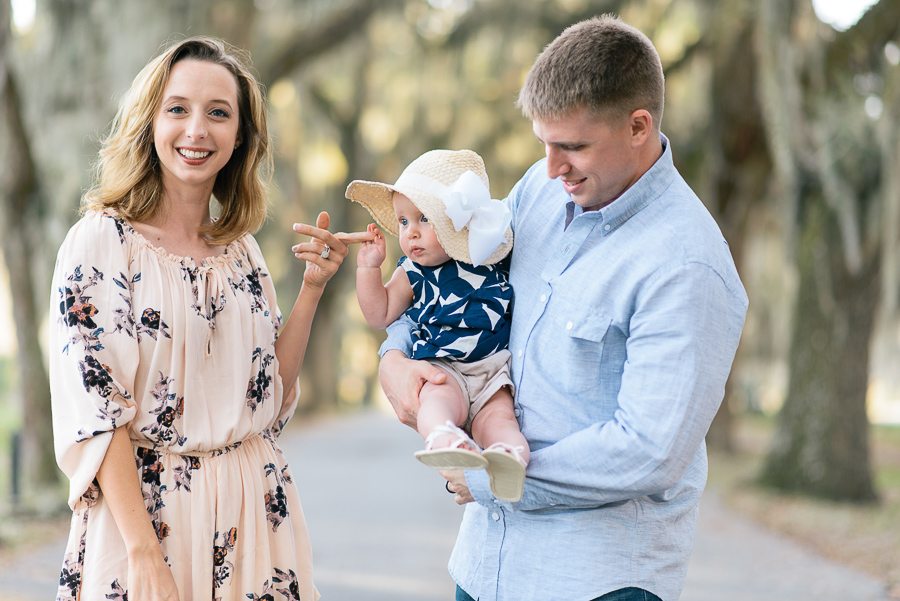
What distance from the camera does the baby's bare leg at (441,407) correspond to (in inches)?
69.9

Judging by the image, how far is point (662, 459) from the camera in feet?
5.25

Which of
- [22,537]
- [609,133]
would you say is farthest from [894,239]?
[22,537]

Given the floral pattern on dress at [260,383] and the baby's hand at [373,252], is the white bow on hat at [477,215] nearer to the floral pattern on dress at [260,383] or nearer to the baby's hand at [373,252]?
the baby's hand at [373,252]

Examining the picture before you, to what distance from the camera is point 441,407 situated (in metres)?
1.83

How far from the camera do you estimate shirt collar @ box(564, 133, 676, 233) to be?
1.76 meters

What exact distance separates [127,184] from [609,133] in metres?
1.10

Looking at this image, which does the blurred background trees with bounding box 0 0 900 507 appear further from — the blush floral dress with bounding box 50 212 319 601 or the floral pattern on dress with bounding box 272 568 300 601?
the floral pattern on dress with bounding box 272 568 300 601

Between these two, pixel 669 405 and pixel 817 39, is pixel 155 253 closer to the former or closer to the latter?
pixel 669 405

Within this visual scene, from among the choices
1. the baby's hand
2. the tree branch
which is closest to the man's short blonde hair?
the baby's hand

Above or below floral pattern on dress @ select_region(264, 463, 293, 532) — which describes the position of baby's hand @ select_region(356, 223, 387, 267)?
above

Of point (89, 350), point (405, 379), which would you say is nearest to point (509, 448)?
point (405, 379)

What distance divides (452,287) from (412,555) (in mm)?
4245

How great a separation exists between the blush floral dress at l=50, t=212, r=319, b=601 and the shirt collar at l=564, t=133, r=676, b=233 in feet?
2.95

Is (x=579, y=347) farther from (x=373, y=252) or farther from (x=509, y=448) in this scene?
(x=373, y=252)
